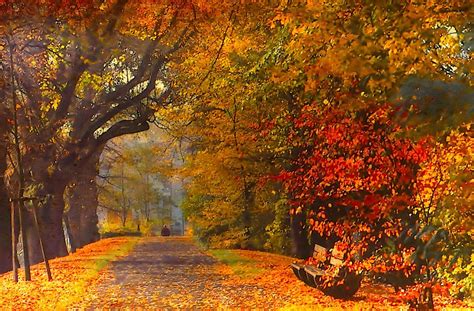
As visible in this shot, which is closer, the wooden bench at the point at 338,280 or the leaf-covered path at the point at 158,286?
the wooden bench at the point at 338,280

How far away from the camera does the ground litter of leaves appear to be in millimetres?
12227

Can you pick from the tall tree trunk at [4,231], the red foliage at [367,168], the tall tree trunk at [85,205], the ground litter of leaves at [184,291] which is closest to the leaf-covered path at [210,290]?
the ground litter of leaves at [184,291]

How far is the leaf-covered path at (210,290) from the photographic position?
12258 mm

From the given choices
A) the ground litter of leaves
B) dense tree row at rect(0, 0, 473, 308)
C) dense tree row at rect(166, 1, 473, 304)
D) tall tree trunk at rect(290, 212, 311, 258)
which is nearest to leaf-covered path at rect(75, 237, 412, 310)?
the ground litter of leaves

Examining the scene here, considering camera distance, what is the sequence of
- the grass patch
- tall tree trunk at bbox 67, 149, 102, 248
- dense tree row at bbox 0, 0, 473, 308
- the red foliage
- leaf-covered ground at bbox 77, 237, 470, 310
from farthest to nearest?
tall tree trunk at bbox 67, 149, 102, 248
the grass patch
leaf-covered ground at bbox 77, 237, 470, 310
the red foliage
dense tree row at bbox 0, 0, 473, 308

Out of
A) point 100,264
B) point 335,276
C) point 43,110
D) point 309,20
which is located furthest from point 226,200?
point 309,20

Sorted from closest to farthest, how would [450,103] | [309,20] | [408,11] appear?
1. [450,103]
2. [408,11]
3. [309,20]

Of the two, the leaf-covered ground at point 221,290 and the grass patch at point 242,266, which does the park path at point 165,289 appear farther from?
the grass patch at point 242,266

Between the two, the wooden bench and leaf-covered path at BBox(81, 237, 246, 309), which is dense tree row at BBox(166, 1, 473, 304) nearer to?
the wooden bench

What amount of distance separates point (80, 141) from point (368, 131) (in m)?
13.5

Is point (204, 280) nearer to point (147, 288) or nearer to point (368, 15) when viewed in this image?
point (147, 288)

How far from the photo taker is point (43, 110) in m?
22.9

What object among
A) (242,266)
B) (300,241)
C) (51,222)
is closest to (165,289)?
(242,266)

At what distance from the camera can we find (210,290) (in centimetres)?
1475
